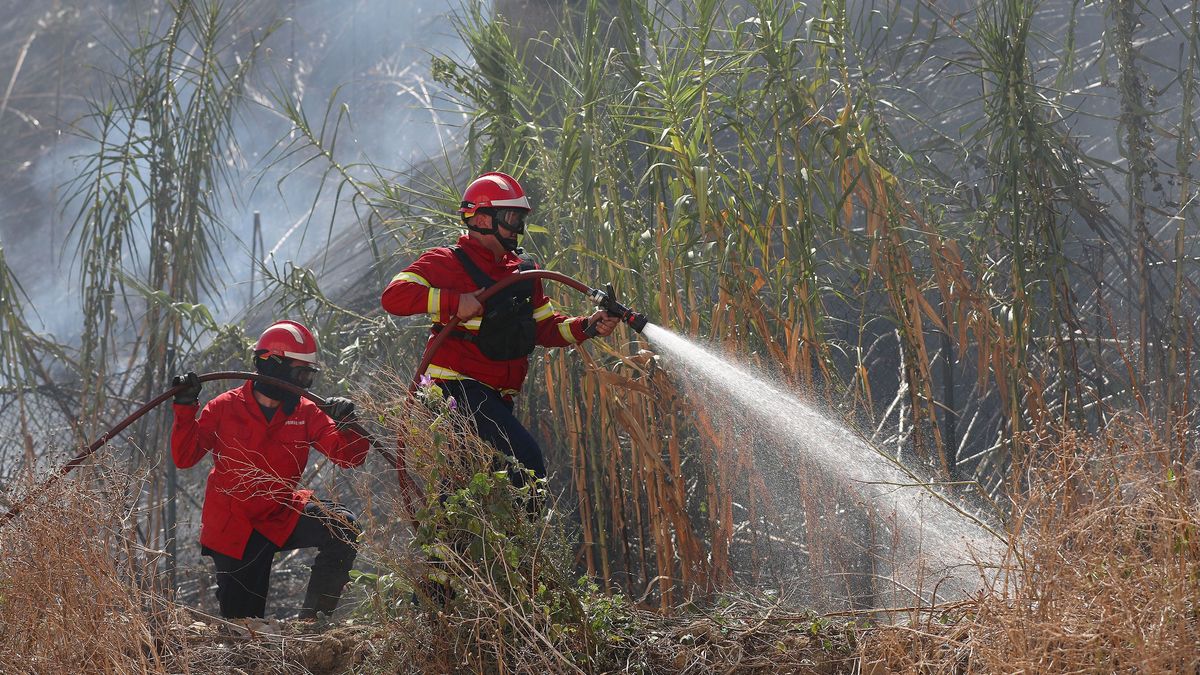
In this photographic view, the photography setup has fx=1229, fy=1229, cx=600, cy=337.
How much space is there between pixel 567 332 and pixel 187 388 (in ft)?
5.16

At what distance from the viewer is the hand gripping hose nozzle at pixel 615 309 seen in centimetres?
440

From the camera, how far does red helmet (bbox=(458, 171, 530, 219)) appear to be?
16.1ft

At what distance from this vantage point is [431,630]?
3926mm

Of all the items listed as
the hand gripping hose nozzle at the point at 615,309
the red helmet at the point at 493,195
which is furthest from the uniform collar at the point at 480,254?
the hand gripping hose nozzle at the point at 615,309

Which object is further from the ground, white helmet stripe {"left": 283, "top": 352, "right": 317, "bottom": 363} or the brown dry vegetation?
white helmet stripe {"left": 283, "top": 352, "right": 317, "bottom": 363}

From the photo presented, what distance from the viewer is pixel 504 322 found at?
15.8 feet

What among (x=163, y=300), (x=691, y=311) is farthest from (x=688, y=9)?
(x=163, y=300)

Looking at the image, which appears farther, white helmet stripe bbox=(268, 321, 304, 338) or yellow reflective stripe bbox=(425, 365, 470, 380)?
white helmet stripe bbox=(268, 321, 304, 338)

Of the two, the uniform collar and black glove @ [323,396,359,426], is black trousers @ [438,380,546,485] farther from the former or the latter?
the uniform collar

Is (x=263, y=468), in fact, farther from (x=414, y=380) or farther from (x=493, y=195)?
(x=493, y=195)

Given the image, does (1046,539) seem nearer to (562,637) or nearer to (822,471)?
(562,637)

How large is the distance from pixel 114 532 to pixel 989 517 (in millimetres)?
3655

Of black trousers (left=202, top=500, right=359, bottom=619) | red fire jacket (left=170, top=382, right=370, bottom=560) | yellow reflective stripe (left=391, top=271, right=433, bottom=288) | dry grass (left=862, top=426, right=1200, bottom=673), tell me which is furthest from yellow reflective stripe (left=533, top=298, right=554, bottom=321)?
dry grass (left=862, top=426, right=1200, bottom=673)

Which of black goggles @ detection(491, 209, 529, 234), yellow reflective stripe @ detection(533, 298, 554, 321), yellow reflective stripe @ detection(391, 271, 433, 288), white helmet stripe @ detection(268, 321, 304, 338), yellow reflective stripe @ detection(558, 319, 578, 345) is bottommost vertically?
yellow reflective stripe @ detection(558, 319, 578, 345)
